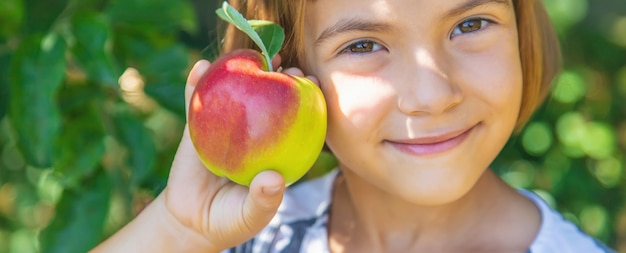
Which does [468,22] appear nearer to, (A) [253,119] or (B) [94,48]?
(A) [253,119]

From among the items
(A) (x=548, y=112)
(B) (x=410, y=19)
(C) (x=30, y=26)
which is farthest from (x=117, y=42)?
(A) (x=548, y=112)

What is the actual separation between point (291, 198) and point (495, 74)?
549 millimetres

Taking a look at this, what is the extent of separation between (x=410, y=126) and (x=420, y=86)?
0.07 metres

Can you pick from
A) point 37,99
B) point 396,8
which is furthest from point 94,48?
point 396,8

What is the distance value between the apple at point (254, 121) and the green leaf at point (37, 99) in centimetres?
44

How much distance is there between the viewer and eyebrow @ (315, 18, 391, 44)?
1.44 meters

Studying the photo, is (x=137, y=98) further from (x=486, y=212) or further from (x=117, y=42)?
(x=486, y=212)

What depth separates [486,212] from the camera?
5.52 ft

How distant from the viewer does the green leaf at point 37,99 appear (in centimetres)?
171

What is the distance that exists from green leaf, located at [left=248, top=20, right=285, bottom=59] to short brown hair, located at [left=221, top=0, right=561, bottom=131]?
4.3 inches

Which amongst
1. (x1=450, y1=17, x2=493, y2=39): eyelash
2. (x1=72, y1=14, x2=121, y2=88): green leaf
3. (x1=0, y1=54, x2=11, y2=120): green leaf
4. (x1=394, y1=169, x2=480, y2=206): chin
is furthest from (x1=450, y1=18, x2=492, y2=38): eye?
(x1=0, y1=54, x2=11, y2=120): green leaf

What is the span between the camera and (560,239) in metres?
1.60

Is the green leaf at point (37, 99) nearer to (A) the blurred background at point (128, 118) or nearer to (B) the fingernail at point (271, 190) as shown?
(A) the blurred background at point (128, 118)

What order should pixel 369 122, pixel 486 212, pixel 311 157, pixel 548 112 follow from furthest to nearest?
1. pixel 548 112
2. pixel 486 212
3. pixel 369 122
4. pixel 311 157
